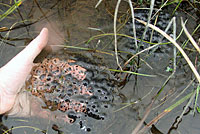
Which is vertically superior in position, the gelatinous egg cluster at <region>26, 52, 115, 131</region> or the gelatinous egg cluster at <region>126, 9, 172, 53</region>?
the gelatinous egg cluster at <region>126, 9, 172, 53</region>

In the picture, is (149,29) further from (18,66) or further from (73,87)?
(18,66)

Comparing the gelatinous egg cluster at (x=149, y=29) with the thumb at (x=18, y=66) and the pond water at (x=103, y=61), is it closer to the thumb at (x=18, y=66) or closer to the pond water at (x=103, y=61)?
the pond water at (x=103, y=61)

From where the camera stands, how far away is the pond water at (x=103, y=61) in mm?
1339

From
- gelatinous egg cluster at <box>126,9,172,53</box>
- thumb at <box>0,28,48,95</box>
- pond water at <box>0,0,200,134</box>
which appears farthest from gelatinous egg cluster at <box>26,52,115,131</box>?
gelatinous egg cluster at <box>126,9,172,53</box>

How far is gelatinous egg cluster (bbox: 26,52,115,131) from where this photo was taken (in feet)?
4.58

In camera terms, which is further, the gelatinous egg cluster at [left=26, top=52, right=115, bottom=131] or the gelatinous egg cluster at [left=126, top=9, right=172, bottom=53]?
the gelatinous egg cluster at [left=126, top=9, right=172, bottom=53]

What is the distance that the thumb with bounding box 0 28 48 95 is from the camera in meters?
1.36

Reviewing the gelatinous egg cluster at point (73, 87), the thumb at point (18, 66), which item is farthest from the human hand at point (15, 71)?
the gelatinous egg cluster at point (73, 87)

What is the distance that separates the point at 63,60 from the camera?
154cm

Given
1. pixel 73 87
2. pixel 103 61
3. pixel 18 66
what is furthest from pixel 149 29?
pixel 18 66

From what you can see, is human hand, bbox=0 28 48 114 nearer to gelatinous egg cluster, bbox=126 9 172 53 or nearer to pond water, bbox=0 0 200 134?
pond water, bbox=0 0 200 134

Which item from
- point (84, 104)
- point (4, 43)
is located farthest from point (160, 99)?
point (4, 43)

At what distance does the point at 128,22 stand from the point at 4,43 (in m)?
1.10

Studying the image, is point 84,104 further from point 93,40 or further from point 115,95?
point 93,40
